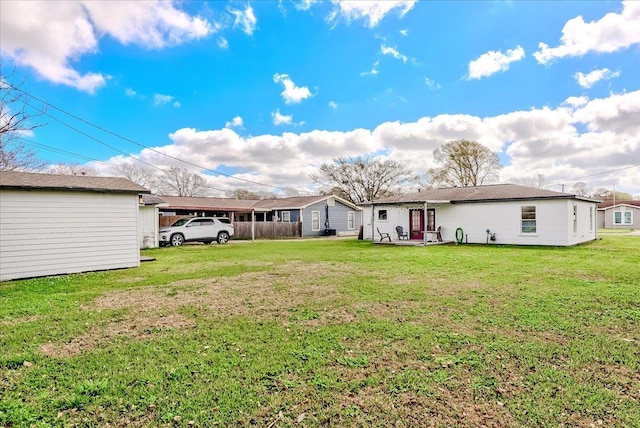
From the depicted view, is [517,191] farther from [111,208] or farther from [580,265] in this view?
[111,208]

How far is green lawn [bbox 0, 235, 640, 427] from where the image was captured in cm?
263

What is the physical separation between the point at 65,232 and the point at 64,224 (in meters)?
0.23

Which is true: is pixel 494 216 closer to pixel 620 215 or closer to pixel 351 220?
pixel 351 220

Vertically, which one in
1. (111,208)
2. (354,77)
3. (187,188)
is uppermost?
(354,77)

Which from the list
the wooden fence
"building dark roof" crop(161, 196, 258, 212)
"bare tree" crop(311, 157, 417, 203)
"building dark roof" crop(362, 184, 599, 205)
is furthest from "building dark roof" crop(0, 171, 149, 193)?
"bare tree" crop(311, 157, 417, 203)

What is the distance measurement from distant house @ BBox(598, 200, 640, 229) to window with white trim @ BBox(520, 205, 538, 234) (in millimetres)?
24439

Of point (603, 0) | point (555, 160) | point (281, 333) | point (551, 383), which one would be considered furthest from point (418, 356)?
point (555, 160)

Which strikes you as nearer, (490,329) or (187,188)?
(490,329)

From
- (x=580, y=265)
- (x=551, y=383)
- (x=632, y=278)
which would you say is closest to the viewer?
(x=551, y=383)

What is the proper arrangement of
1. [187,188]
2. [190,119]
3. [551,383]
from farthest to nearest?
[187,188], [190,119], [551,383]

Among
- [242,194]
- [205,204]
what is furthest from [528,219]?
[242,194]

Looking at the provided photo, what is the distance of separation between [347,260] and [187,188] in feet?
124

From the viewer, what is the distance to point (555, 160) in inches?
1215

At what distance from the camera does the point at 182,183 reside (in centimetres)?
4409
